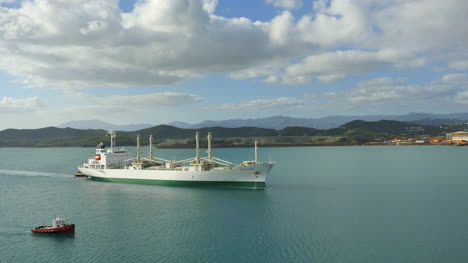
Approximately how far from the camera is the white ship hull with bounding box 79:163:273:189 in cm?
4194

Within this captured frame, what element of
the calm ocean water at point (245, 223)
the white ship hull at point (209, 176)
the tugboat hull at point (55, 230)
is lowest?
the calm ocean water at point (245, 223)

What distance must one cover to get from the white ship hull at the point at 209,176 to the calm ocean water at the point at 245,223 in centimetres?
141

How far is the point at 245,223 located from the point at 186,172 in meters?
18.9

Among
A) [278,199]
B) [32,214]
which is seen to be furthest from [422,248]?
[32,214]

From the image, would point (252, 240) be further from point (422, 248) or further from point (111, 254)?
point (422, 248)

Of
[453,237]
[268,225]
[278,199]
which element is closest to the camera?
[453,237]

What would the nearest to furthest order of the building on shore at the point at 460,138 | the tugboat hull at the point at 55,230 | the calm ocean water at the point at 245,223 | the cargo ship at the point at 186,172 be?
the calm ocean water at the point at 245,223, the tugboat hull at the point at 55,230, the cargo ship at the point at 186,172, the building on shore at the point at 460,138

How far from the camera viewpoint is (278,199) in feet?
120

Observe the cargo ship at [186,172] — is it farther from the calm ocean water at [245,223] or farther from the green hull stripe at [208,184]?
the calm ocean water at [245,223]

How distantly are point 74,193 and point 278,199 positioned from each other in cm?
2975

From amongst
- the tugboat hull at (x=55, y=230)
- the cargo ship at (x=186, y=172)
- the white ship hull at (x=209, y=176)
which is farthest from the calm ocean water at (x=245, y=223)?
the cargo ship at (x=186, y=172)

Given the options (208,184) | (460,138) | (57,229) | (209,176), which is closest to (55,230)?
(57,229)

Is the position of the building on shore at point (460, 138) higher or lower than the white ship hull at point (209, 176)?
higher

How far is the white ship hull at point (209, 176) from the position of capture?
4194cm
